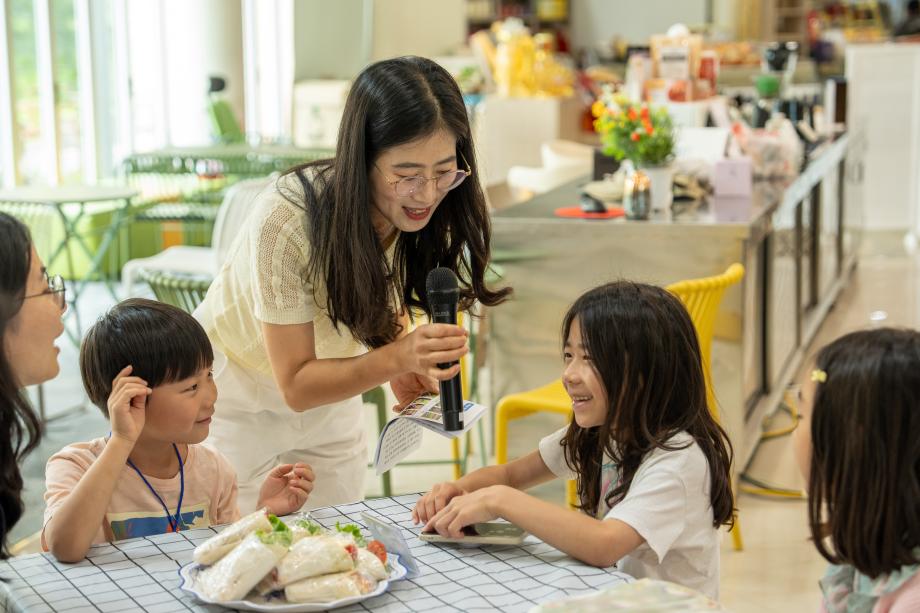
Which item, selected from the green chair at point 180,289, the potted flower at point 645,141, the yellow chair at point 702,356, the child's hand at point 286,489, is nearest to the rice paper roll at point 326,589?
the child's hand at point 286,489

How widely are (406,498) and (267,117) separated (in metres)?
11.0

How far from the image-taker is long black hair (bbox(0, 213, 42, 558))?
1.60 meters

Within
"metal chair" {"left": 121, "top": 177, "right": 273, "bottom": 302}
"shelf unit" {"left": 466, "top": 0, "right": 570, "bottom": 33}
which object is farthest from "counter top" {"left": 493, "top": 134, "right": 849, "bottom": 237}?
"shelf unit" {"left": 466, "top": 0, "right": 570, "bottom": 33}

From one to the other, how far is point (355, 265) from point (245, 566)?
689 millimetres

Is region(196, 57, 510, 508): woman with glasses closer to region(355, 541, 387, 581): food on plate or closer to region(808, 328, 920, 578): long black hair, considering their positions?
region(355, 541, 387, 581): food on plate

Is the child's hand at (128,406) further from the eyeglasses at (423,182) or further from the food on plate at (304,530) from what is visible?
the eyeglasses at (423,182)

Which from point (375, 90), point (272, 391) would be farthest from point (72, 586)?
point (375, 90)

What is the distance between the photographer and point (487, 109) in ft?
27.8

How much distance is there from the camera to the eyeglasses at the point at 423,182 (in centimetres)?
204

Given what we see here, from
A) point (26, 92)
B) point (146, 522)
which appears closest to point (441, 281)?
point (146, 522)

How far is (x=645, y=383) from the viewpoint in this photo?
188cm

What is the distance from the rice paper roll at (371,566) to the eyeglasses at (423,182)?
2.21 feet

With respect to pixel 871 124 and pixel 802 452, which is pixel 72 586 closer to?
pixel 802 452

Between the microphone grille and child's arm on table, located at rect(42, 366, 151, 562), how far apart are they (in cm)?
45
